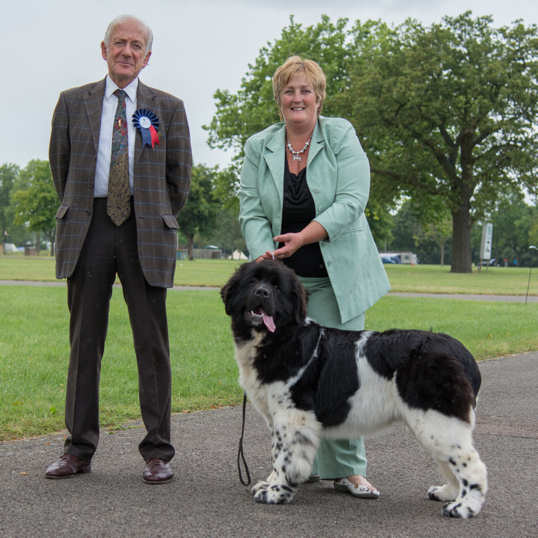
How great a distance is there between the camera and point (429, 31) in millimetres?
41500

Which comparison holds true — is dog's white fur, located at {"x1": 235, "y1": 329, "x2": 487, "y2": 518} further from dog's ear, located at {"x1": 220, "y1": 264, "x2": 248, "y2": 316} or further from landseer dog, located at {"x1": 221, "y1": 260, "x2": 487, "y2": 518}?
dog's ear, located at {"x1": 220, "y1": 264, "x2": 248, "y2": 316}

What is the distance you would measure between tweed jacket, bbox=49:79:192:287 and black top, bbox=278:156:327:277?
0.82 meters

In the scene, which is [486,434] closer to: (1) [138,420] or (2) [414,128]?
(1) [138,420]

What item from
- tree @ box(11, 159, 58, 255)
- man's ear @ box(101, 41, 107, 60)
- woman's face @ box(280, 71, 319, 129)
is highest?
tree @ box(11, 159, 58, 255)

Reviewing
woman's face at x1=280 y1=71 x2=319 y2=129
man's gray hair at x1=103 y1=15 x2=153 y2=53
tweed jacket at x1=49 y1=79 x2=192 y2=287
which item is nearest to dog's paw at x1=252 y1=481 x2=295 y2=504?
tweed jacket at x1=49 y1=79 x2=192 y2=287

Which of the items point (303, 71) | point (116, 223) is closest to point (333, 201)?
point (303, 71)

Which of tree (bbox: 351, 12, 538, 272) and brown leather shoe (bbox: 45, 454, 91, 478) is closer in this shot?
brown leather shoe (bbox: 45, 454, 91, 478)

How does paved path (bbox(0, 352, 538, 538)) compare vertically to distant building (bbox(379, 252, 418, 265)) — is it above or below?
below

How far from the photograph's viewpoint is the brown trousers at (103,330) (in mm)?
4480

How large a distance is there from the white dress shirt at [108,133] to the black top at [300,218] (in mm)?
1104

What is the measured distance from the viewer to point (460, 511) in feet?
12.4

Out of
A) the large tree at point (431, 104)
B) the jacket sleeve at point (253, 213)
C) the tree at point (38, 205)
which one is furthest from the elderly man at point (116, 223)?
the tree at point (38, 205)

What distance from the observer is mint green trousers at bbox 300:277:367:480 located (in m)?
4.41

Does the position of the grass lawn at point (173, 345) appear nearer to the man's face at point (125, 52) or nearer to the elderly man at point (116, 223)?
the elderly man at point (116, 223)
